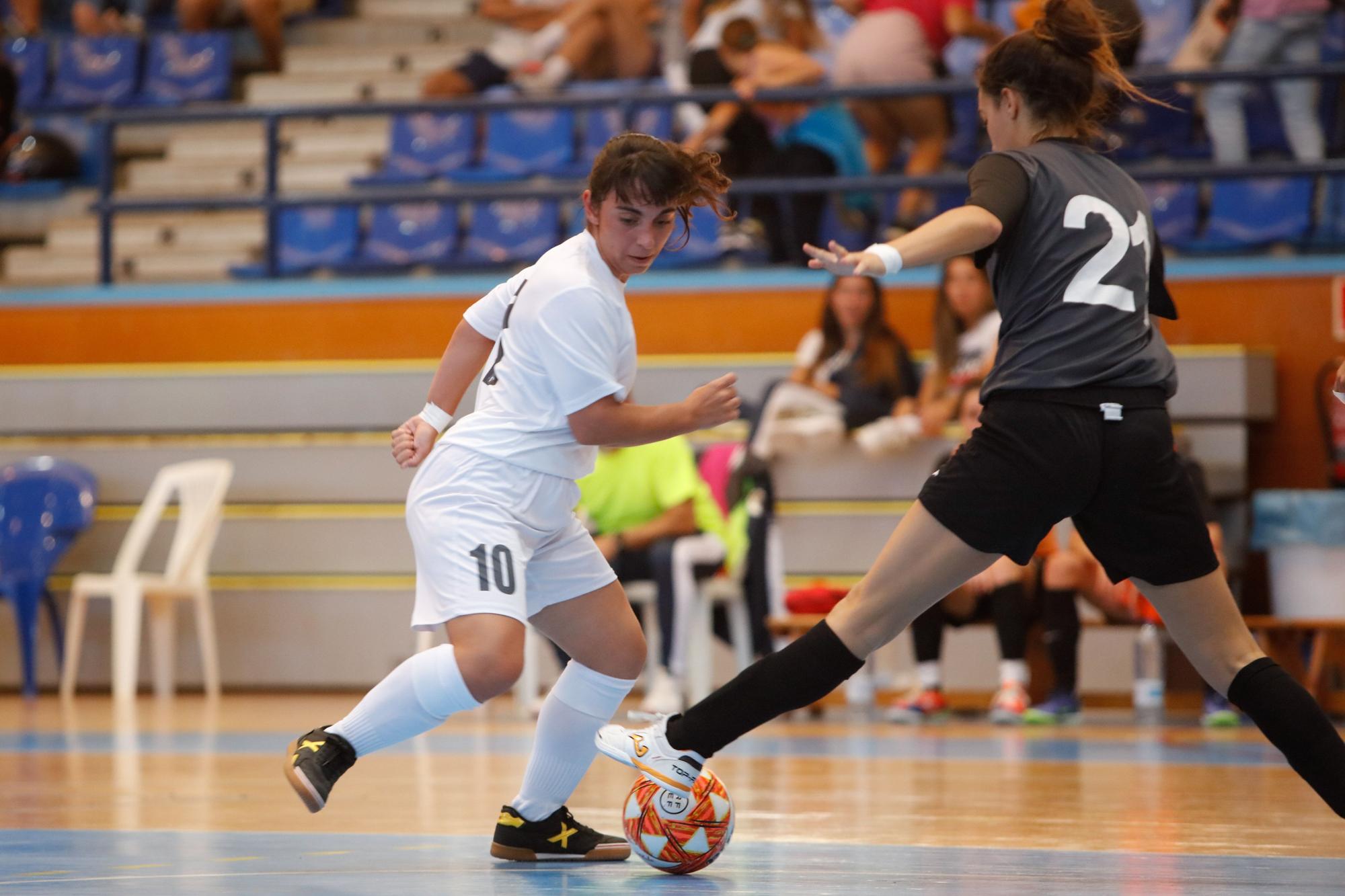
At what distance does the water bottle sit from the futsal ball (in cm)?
439

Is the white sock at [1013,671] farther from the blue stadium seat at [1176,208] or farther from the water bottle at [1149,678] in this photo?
the blue stadium seat at [1176,208]

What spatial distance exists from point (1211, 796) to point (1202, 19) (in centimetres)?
513

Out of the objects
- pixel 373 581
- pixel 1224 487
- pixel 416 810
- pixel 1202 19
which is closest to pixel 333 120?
pixel 373 581

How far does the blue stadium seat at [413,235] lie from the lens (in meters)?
9.84

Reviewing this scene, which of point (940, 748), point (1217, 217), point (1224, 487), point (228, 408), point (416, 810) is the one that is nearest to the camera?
point (416, 810)

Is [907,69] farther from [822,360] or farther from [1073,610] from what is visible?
[1073,610]

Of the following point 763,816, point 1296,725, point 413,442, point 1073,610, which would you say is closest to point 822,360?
point 1073,610

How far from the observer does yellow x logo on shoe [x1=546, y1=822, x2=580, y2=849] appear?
11.7 ft

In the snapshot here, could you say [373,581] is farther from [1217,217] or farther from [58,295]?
[1217,217]

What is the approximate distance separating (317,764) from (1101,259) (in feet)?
5.69

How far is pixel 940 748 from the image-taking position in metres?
6.07

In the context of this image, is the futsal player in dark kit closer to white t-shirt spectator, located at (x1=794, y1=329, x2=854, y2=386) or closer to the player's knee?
the player's knee

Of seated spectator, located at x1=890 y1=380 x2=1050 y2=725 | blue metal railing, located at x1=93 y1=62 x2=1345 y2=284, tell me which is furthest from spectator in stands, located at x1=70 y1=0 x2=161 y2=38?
seated spectator, located at x1=890 y1=380 x2=1050 y2=725

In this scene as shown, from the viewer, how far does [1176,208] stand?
8641mm
